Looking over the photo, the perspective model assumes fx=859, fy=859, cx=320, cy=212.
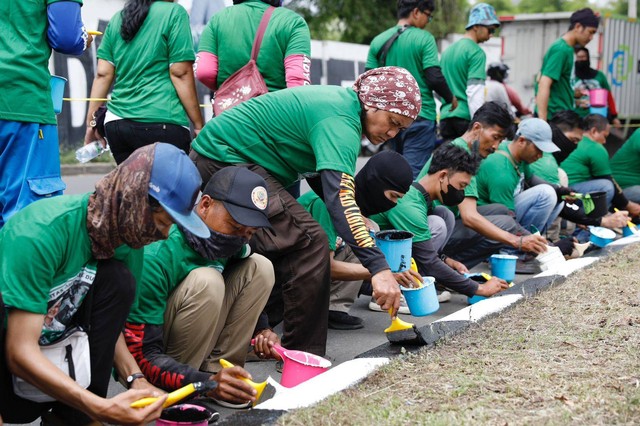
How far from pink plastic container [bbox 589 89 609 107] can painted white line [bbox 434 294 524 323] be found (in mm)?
6848

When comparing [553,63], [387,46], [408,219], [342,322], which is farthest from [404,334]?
[553,63]

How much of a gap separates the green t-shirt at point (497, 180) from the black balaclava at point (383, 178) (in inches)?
83.9

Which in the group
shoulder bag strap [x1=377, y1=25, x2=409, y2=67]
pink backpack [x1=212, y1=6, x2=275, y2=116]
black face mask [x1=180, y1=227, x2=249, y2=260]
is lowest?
black face mask [x1=180, y1=227, x2=249, y2=260]

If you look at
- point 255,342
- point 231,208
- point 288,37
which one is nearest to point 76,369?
point 231,208

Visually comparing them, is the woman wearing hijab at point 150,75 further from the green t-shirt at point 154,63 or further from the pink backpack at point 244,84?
the pink backpack at point 244,84

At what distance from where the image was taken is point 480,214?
6438 millimetres

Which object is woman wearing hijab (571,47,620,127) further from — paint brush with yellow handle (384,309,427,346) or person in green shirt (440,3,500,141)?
paint brush with yellow handle (384,309,427,346)

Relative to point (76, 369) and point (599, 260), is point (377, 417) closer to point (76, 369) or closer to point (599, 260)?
point (76, 369)

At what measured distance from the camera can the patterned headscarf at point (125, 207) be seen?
8.79 feet

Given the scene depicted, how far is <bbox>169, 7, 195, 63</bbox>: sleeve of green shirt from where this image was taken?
16.4 ft

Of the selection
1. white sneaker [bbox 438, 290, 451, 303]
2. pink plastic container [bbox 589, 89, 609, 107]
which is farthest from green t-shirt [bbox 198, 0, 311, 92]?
pink plastic container [bbox 589, 89, 609, 107]

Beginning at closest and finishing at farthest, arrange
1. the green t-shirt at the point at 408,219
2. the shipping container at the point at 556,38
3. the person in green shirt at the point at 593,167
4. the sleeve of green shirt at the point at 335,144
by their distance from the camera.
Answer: the sleeve of green shirt at the point at 335,144, the green t-shirt at the point at 408,219, the person in green shirt at the point at 593,167, the shipping container at the point at 556,38

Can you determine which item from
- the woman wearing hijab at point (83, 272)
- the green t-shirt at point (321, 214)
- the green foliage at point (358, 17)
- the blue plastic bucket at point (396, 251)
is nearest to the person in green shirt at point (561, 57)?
the green t-shirt at point (321, 214)

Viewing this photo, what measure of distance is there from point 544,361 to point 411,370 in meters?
0.59
